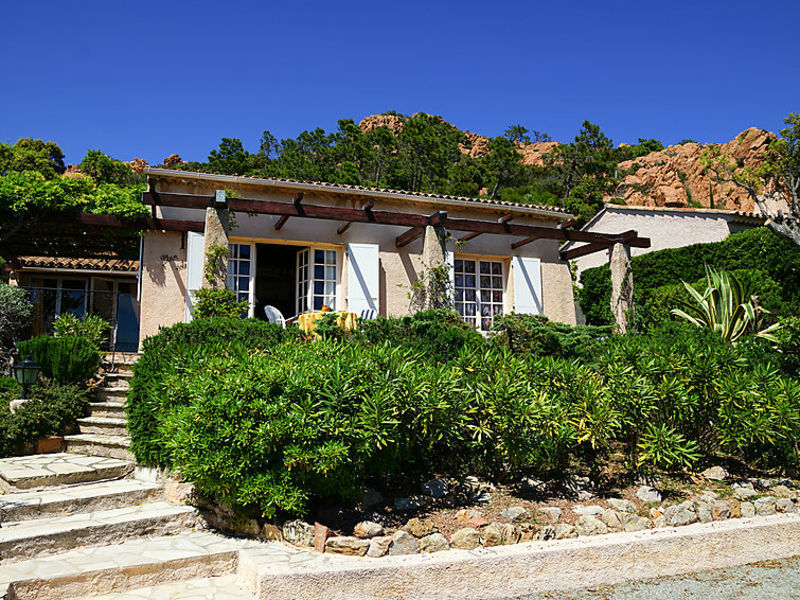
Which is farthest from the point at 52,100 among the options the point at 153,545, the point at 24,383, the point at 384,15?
the point at 153,545

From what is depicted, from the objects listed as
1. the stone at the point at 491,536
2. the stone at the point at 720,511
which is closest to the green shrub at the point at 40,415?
the stone at the point at 491,536

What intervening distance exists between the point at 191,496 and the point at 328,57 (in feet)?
38.1

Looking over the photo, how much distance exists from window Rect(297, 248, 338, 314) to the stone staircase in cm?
550

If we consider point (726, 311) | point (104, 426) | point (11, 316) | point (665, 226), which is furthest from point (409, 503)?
point (665, 226)

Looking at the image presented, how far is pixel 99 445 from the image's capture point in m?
6.44

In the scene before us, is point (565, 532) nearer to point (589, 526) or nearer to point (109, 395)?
point (589, 526)

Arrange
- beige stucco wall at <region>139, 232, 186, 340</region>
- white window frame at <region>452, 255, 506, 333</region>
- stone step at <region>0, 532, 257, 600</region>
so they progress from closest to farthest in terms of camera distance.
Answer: stone step at <region>0, 532, 257, 600</region> → beige stucco wall at <region>139, 232, 186, 340</region> → white window frame at <region>452, 255, 506, 333</region>

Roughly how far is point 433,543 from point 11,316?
9.00m

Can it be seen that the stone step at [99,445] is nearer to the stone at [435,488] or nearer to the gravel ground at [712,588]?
the stone at [435,488]

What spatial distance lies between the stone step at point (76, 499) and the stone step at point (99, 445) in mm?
627

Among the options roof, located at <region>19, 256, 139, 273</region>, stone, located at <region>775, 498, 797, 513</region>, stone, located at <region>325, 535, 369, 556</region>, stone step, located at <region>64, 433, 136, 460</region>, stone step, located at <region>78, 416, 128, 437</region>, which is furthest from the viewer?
roof, located at <region>19, 256, 139, 273</region>

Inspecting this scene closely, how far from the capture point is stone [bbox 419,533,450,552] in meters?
4.22

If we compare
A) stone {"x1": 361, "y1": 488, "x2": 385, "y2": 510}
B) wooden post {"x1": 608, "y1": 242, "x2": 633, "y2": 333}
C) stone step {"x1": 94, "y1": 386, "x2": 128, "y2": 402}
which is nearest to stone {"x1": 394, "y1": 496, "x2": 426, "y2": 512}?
stone {"x1": 361, "y1": 488, "x2": 385, "y2": 510}

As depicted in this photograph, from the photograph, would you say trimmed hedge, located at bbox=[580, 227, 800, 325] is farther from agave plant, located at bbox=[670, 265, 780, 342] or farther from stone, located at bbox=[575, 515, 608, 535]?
stone, located at bbox=[575, 515, 608, 535]
